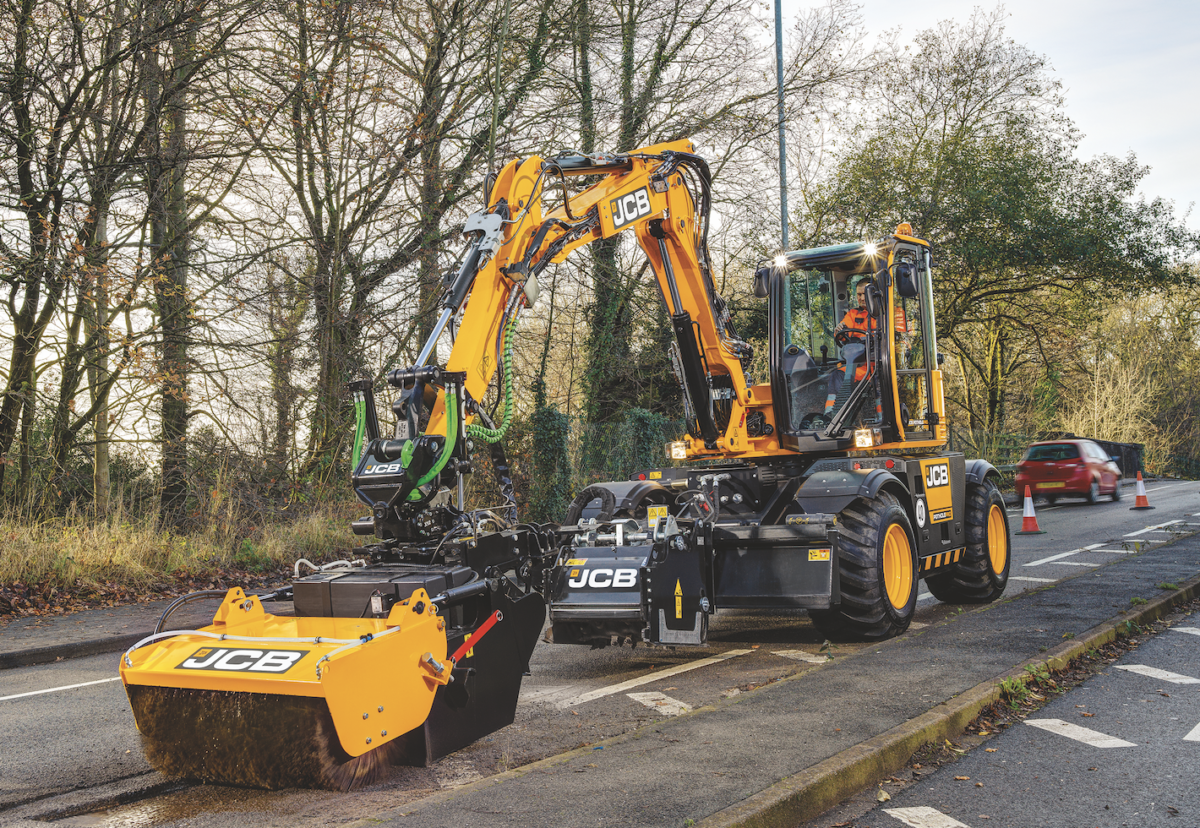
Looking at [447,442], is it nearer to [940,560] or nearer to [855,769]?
[855,769]

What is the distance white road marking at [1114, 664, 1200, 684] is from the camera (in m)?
6.69

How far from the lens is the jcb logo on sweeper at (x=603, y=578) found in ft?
21.3

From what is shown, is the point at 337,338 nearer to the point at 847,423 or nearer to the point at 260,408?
the point at 260,408

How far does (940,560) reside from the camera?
30.2 ft

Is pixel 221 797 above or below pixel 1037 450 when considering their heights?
below

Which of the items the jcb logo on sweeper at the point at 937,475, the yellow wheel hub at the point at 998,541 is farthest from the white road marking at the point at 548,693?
the yellow wheel hub at the point at 998,541

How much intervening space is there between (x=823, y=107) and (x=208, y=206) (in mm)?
13784

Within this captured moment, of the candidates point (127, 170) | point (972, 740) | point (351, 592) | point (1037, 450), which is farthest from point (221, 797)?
point (1037, 450)

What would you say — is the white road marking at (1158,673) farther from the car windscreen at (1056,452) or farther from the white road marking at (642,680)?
the car windscreen at (1056,452)

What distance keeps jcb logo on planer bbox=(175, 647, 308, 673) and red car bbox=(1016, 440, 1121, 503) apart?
23.0 m

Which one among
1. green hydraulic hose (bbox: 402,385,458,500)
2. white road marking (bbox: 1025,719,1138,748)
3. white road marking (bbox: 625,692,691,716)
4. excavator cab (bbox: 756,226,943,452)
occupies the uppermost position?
excavator cab (bbox: 756,226,943,452)

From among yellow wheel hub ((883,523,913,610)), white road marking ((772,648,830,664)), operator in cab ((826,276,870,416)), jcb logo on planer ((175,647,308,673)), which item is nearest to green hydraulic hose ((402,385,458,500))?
jcb logo on planer ((175,647,308,673))

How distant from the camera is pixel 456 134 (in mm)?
16125

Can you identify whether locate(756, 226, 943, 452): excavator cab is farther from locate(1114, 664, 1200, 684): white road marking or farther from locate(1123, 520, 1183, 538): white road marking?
locate(1123, 520, 1183, 538): white road marking
